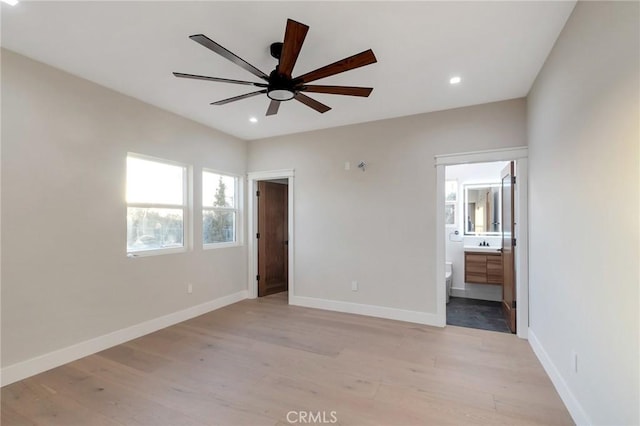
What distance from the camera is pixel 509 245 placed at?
12.2ft

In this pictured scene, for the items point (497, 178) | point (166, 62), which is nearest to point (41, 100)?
point (166, 62)

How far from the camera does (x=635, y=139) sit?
137 cm

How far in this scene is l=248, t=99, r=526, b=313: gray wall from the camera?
147 inches

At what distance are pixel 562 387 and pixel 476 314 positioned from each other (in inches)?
83.7

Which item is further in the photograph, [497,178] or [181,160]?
[497,178]

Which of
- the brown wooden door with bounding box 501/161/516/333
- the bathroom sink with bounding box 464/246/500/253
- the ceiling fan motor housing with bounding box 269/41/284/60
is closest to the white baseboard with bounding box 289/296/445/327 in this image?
the brown wooden door with bounding box 501/161/516/333

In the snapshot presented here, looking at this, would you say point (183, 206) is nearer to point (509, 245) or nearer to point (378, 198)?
point (378, 198)

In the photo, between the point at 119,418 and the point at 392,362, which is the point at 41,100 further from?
the point at 392,362

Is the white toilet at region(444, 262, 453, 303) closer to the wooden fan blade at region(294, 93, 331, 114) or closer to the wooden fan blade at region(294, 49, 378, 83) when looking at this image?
the wooden fan blade at region(294, 93, 331, 114)

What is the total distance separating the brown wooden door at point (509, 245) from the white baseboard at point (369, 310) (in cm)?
84

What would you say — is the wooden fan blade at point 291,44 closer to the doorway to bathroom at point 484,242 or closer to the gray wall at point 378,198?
the gray wall at point 378,198

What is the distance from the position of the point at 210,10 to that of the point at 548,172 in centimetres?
301

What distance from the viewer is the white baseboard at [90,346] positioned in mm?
2494

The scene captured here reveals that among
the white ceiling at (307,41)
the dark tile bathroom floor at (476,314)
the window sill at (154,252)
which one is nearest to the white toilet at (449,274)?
the dark tile bathroom floor at (476,314)
